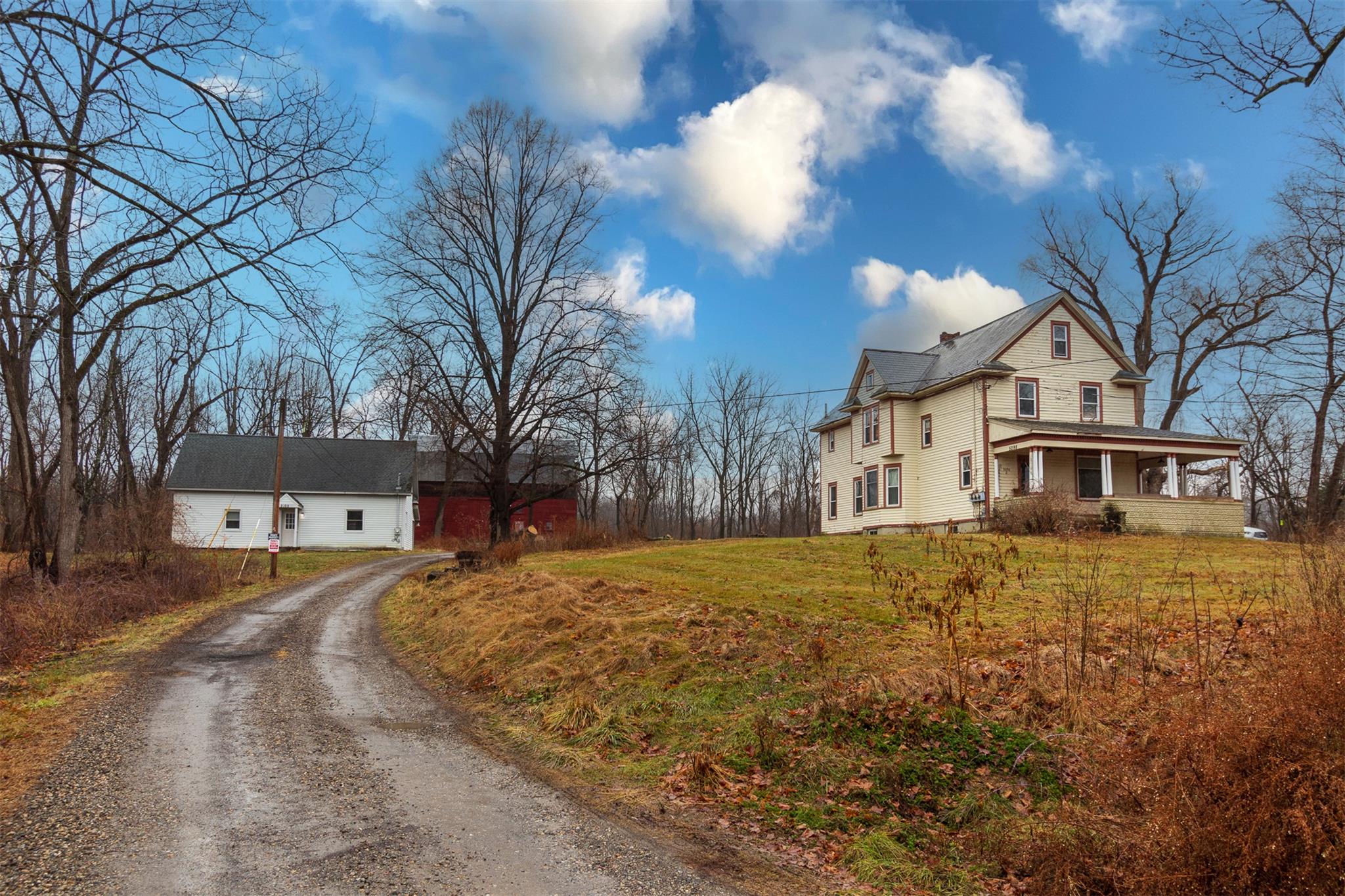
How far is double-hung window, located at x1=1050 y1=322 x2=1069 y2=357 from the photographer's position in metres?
29.3

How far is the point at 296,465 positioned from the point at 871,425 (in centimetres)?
2891

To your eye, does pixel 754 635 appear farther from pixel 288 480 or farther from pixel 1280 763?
pixel 288 480

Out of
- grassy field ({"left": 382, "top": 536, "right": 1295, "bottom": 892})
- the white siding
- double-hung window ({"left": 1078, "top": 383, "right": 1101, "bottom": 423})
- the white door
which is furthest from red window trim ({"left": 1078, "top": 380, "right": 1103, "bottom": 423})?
the white door

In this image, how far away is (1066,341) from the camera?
2945 centimetres

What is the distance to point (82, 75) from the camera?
10.1 metres

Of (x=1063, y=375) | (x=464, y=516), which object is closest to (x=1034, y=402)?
(x=1063, y=375)

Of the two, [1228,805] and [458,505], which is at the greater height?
[458,505]

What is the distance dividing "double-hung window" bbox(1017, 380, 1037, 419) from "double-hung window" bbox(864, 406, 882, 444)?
5.49m

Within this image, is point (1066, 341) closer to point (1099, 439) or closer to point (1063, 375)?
point (1063, 375)

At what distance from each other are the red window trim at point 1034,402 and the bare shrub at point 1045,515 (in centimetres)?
548

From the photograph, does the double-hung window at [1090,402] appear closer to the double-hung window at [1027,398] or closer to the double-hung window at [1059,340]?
the double-hung window at [1059,340]

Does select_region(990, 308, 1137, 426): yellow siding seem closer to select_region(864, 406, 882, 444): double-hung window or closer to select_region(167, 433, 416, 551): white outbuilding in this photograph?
select_region(864, 406, 882, 444): double-hung window

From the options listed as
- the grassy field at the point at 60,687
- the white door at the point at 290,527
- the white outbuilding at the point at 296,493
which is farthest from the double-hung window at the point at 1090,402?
the white door at the point at 290,527

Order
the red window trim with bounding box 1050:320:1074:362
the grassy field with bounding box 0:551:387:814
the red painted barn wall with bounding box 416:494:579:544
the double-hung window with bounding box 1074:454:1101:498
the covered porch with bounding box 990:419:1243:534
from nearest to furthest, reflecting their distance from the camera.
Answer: the grassy field with bounding box 0:551:387:814, the covered porch with bounding box 990:419:1243:534, the double-hung window with bounding box 1074:454:1101:498, the red window trim with bounding box 1050:320:1074:362, the red painted barn wall with bounding box 416:494:579:544
